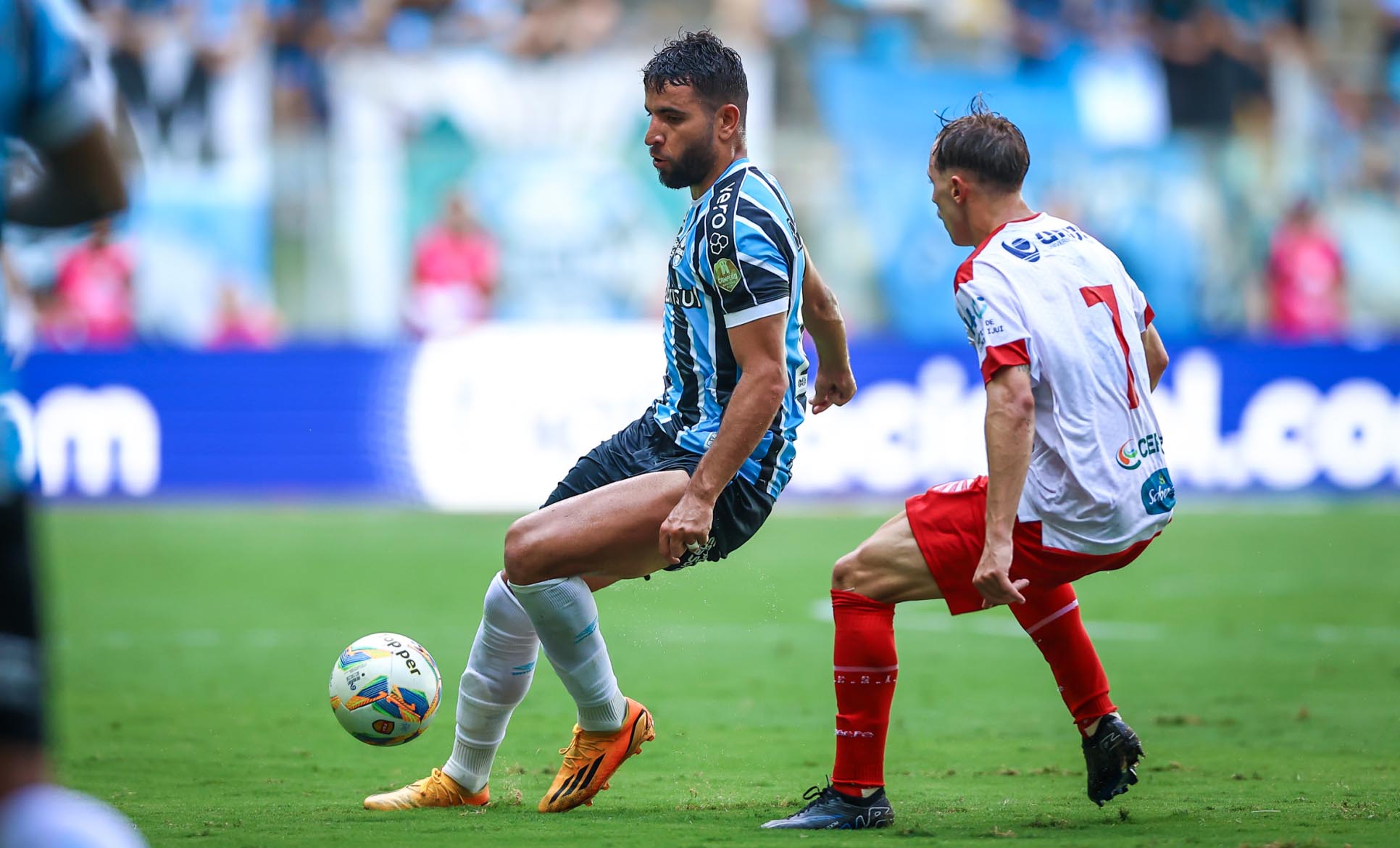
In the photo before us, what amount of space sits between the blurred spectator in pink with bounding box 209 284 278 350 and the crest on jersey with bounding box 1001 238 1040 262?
1338 cm

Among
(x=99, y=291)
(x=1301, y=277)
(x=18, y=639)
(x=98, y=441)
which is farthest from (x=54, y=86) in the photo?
(x=1301, y=277)

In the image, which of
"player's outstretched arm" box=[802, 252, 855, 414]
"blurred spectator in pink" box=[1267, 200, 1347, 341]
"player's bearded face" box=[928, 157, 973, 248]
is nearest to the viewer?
"player's bearded face" box=[928, 157, 973, 248]

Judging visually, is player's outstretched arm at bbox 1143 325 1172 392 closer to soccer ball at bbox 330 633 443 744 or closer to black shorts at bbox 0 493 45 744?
soccer ball at bbox 330 633 443 744

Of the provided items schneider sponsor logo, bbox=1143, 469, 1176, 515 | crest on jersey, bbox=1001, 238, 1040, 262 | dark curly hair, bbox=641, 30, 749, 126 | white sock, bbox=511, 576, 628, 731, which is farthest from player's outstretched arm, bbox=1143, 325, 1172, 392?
white sock, bbox=511, 576, 628, 731

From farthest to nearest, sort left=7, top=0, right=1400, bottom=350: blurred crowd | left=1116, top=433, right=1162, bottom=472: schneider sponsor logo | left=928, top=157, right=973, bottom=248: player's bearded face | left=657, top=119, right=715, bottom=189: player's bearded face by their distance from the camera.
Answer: left=7, top=0, right=1400, bottom=350: blurred crowd
left=657, top=119, right=715, bottom=189: player's bearded face
left=928, top=157, right=973, bottom=248: player's bearded face
left=1116, top=433, right=1162, bottom=472: schneider sponsor logo

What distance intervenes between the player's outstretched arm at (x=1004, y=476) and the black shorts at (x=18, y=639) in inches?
112

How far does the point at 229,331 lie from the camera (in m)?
17.2

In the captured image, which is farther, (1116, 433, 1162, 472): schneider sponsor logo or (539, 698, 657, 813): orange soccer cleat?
(539, 698, 657, 813): orange soccer cleat

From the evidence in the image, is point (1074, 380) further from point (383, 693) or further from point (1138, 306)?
point (383, 693)

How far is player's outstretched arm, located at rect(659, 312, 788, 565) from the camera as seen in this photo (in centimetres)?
481

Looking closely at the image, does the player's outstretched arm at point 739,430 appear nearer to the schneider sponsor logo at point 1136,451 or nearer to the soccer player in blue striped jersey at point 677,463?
the soccer player in blue striped jersey at point 677,463

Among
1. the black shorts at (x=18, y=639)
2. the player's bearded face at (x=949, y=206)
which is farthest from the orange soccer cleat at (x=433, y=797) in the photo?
the black shorts at (x=18, y=639)

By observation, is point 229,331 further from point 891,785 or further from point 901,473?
point 891,785

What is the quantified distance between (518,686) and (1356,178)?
17552mm
